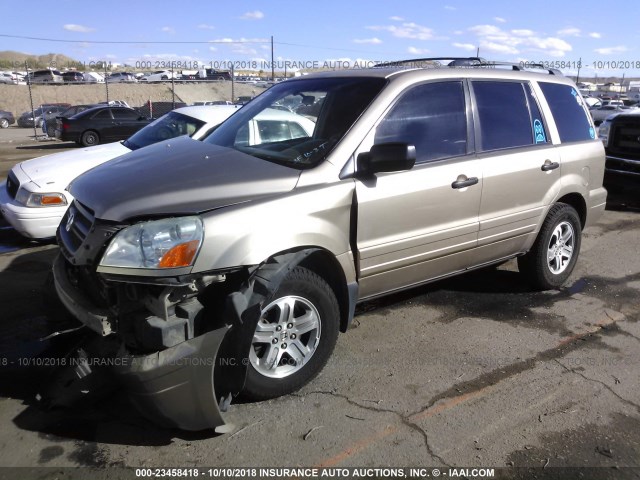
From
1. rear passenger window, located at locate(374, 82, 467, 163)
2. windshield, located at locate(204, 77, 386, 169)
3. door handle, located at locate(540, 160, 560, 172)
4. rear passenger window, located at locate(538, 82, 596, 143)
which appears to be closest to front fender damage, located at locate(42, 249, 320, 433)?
windshield, located at locate(204, 77, 386, 169)

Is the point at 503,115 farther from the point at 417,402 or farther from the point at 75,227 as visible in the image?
the point at 75,227

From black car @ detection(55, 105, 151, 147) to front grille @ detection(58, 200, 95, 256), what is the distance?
17.0 meters

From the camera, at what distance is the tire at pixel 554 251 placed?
4805 mm

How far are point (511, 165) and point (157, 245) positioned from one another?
9.39 ft

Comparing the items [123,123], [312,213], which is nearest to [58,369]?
[312,213]

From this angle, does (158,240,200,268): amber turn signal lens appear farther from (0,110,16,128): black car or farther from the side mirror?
(0,110,16,128): black car

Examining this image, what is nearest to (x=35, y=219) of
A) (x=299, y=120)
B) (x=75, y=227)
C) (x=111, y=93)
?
(x=75, y=227)

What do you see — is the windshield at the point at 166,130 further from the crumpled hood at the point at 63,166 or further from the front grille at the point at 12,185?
the front grille at the point at 12,185

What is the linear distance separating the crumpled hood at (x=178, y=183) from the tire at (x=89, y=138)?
57.4ft

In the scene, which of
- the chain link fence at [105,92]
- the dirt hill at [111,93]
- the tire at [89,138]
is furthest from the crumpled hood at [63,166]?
the dirt hill at [111,93]

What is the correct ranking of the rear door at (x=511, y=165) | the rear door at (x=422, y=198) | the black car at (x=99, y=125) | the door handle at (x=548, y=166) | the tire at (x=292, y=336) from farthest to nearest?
the black car at (x=99, y=125) < the door handle at (x=548, y=166) < the rear door at (x=511, y=165) < the rear door at (x=422, y=198) < the tire at (x=292, y=336)

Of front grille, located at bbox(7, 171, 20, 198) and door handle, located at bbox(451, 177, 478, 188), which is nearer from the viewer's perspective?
door handle, located at bbox(451, 177, 478, 188)

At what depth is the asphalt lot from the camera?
110 inches

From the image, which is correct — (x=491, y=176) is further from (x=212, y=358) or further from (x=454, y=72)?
(x=212, y=358)
